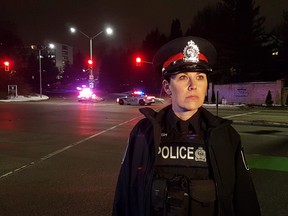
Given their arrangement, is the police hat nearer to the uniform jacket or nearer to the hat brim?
the hat brim

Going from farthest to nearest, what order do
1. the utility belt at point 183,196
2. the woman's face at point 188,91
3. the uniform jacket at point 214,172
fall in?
1. the woman's face at point 188,91
2. the uniform jacket at point 214,172
3. the utility belt at point 183,196

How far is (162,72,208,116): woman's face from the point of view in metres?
2.34

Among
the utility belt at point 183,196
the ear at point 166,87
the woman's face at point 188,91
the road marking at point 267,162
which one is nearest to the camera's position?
the utility belt at point 183,196

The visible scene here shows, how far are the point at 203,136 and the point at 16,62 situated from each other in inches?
2723

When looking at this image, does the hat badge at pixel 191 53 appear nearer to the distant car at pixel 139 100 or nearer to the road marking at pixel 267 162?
the road marking at pixel 267 162

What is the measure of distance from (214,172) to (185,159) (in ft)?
0.59

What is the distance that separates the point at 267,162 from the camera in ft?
29.1

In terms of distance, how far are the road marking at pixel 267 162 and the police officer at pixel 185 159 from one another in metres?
6.37

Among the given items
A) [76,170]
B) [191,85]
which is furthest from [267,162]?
[191,85]

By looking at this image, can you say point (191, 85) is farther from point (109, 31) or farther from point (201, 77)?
point (109, 31)

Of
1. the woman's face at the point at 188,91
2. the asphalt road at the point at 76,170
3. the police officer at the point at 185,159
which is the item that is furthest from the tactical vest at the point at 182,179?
the asphalt road at the point at 76,170

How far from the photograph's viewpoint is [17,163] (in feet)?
29.1

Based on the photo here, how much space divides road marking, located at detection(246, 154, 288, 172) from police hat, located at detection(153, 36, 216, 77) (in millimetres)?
6315

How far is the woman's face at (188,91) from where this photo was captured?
2340 mm
